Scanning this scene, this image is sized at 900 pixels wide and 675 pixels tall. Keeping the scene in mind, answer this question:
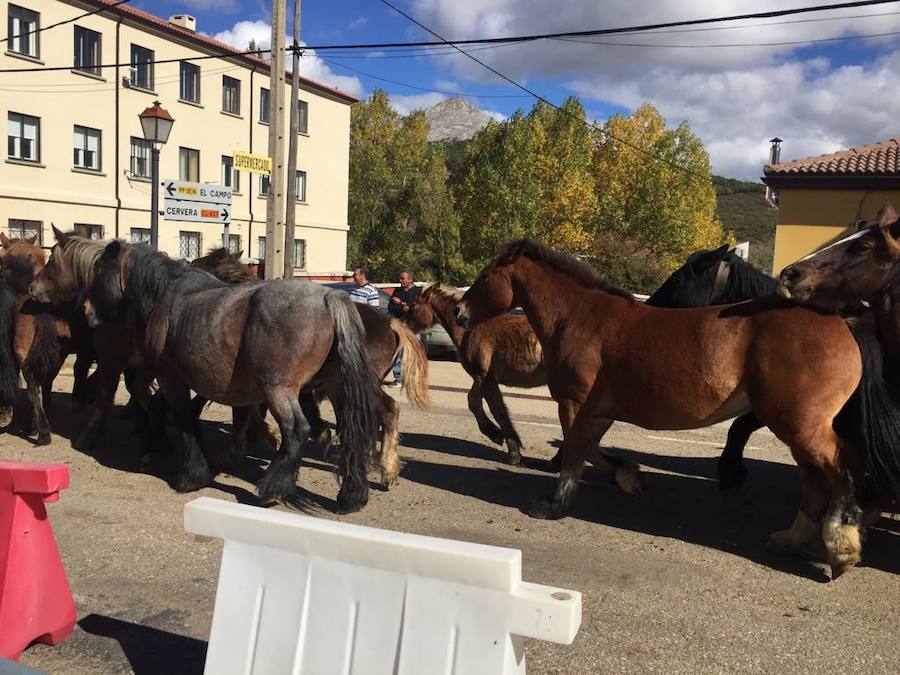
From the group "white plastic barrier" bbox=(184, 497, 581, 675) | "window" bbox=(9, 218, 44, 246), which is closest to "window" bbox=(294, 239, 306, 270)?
"window" bbox=(9, 218, 44, 246)

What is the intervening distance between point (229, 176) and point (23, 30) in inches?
393

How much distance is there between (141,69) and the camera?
29.9 meters

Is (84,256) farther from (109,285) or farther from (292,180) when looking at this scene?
(292,180)

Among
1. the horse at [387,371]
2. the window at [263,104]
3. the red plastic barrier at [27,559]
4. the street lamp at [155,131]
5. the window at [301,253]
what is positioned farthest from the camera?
the window at [301,253]

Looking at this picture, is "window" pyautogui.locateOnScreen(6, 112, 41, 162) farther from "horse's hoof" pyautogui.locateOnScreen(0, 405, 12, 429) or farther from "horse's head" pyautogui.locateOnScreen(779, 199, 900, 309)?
"horse's head" pyautogui.locateOnScreen(779, 199, 900, 309)

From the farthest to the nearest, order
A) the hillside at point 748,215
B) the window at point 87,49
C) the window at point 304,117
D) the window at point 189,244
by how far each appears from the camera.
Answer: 1. the hillside at point 748,215
2. the window at point 304,117
3. the window at point 189,244
4. the window at point 87,49

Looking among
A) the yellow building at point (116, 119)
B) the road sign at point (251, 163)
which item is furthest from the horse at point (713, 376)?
the yellow building at point (116, 119)

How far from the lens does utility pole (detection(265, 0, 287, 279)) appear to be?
500 inches

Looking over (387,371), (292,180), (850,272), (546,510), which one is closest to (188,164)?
(292,180)

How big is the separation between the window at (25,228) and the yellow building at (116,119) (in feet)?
0.12

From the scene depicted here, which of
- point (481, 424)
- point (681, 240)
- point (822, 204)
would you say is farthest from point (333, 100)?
point (481, 424)

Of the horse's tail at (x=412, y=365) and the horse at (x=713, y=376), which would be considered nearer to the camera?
the horse at (x=713, y=376)

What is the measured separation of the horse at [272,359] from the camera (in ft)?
18.7

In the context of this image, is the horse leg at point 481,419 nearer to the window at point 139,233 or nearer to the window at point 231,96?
the window at point 139,233
